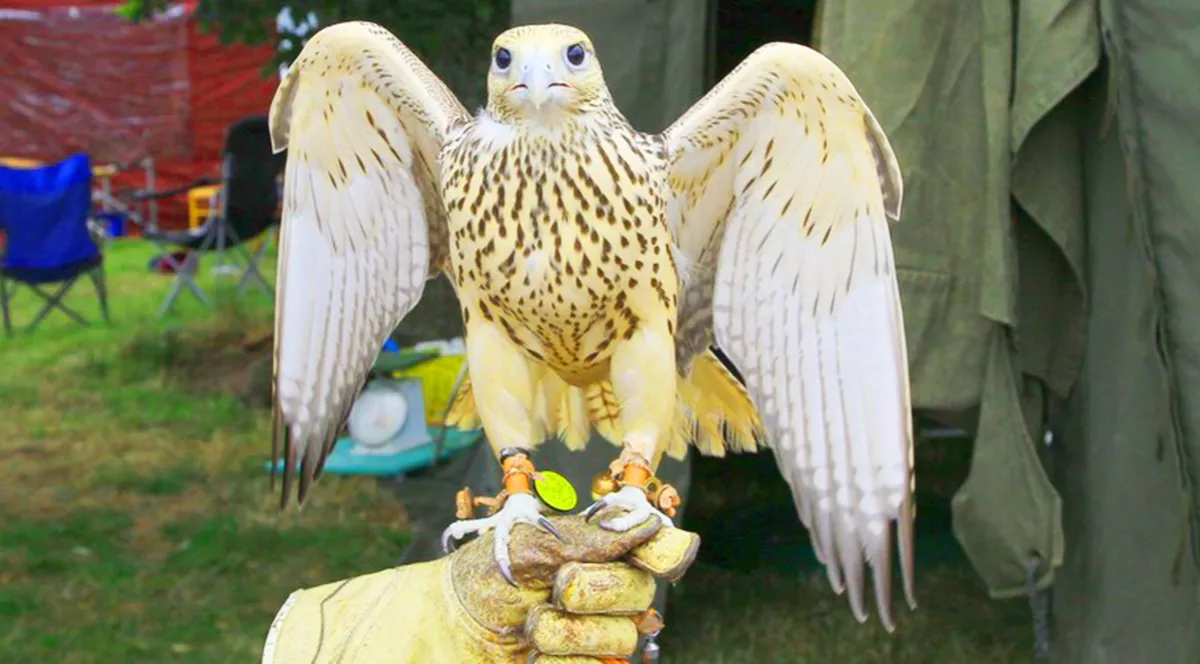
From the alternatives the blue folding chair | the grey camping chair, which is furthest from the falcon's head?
the blue folding chair

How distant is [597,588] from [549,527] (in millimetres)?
89

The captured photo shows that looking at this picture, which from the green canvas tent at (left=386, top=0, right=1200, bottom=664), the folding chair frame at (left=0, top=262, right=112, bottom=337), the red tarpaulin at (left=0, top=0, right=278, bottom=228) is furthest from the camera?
the red tarpaulin at (left=0, top=0, right=278, bottom=228)

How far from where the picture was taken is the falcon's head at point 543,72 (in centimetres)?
140

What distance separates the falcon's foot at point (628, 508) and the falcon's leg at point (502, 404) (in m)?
0.08

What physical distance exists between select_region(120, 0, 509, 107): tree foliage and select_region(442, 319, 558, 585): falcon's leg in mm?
2604

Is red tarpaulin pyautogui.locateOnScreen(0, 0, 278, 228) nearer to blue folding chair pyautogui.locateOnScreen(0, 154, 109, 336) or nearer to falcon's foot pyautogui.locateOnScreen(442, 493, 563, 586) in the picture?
blue folding chair pyautogui.locateOnScreen(0, 154, 109, 336)

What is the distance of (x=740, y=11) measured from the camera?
3795mm

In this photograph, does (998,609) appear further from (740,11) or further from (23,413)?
(23,413)

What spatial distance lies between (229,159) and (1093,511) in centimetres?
571

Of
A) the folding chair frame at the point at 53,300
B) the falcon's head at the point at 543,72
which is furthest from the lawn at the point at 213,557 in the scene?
the falcon's head at the point at 543,72

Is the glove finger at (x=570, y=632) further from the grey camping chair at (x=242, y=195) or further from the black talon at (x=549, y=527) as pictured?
the grey camping chair at (x=242, y=195)

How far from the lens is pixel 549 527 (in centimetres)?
150

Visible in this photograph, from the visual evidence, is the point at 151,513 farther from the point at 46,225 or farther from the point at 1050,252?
the point at 46,225

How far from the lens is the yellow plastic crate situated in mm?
5062
